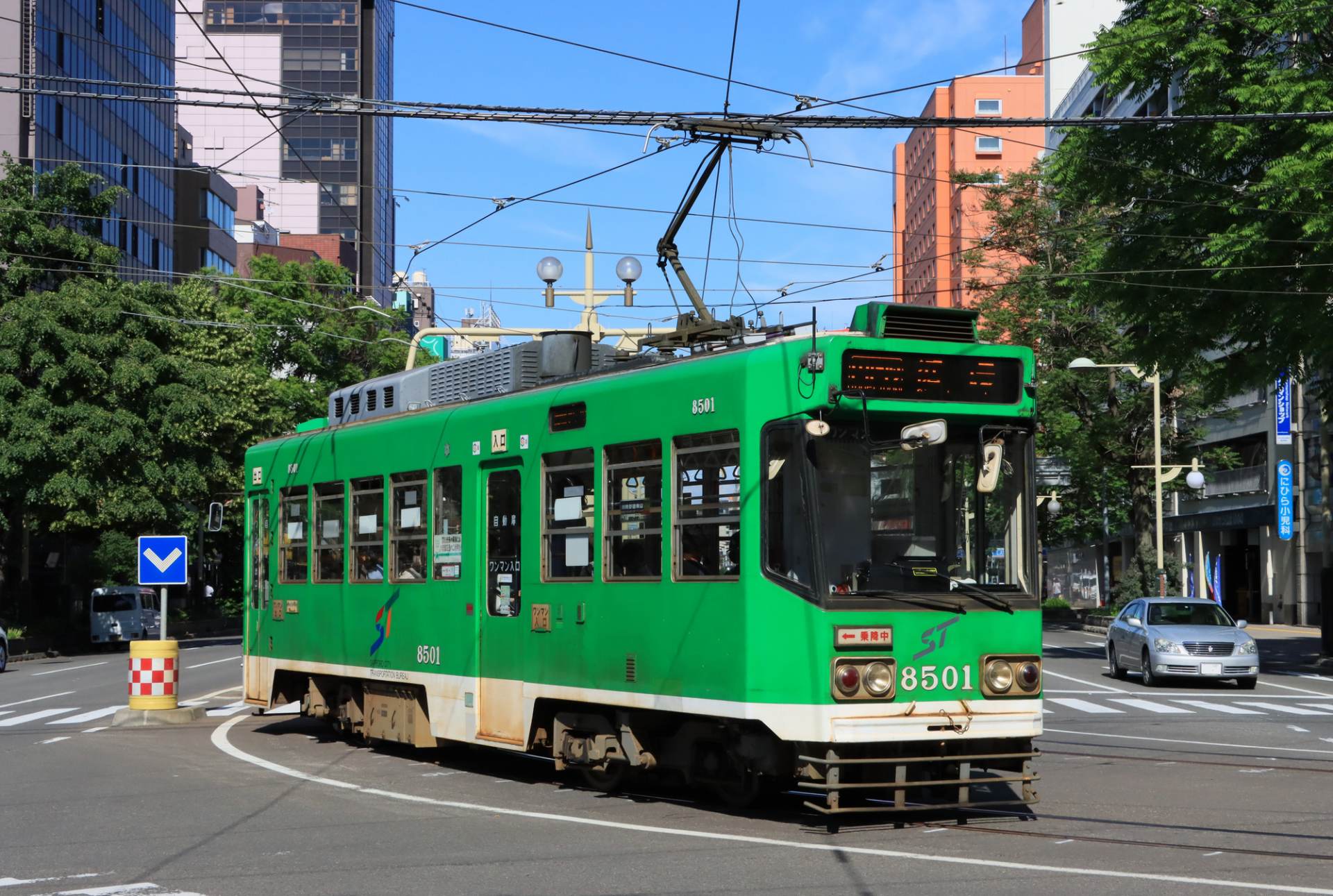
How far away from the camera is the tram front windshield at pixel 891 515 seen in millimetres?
10438

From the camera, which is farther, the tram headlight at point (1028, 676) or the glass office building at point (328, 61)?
the glass office building at point (328, 61)

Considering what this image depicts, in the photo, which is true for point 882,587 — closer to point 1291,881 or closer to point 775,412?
point 775,412

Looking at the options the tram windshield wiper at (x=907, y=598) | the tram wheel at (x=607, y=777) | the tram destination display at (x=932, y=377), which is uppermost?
the tram destination display at (x=932, y=377)

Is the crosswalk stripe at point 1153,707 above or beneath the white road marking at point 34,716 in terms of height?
above

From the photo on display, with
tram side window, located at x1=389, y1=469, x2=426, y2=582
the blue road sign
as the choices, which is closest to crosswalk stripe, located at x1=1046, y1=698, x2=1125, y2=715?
tram side window, located at x1=389, y1=469, x2=426, y2=582

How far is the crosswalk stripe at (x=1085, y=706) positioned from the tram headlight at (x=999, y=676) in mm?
10367

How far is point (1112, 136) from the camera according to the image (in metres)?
29.7

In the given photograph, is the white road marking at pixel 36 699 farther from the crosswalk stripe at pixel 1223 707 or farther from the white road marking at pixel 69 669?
the crosswalk stripe at pixel 1223 707

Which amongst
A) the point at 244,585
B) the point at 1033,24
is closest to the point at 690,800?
the point at 244,585

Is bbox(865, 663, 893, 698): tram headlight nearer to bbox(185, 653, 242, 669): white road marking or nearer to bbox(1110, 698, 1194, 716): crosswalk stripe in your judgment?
bbox(1110, 698, 1194, 716): crosswalk stripe

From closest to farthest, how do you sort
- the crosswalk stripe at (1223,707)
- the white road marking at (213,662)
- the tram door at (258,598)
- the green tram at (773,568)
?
the green tram at (773,568) < the tram door at (258,598) < the crosswalk stripe at (1223,707) < the white road marking at (213,662)

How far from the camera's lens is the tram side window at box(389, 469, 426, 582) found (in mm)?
14547

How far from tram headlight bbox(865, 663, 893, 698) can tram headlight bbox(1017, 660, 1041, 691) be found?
1.00 m

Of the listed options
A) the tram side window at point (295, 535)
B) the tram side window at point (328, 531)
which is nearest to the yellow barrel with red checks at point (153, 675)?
the tram side window at point (295, 535)
